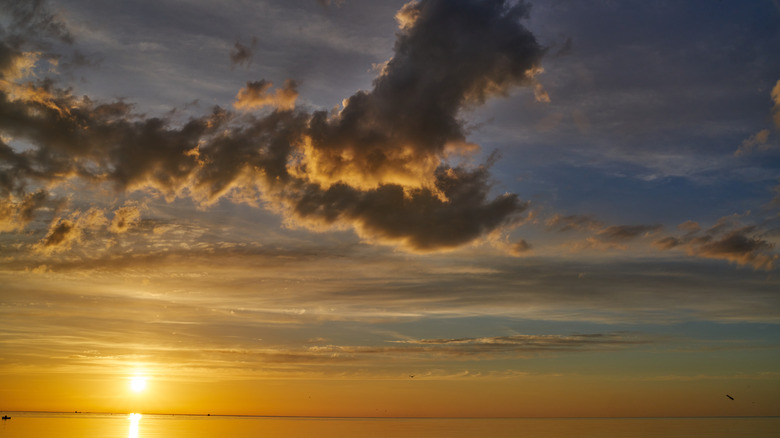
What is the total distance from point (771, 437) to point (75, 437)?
723 feet

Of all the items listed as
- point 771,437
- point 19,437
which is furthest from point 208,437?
point 771,437

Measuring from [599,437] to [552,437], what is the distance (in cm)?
2068

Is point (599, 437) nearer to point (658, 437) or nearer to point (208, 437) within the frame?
point (658, 437)

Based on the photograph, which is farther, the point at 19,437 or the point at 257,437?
the point at 257,437

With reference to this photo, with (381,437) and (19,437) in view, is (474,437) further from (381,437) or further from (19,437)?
(19,437)

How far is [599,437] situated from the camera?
181m

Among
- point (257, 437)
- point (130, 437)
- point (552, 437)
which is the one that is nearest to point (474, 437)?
point (552, 437)

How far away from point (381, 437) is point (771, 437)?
127m

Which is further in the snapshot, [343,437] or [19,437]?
[343,437]

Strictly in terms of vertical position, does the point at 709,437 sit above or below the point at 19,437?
below

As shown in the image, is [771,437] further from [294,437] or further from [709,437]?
[294,437]

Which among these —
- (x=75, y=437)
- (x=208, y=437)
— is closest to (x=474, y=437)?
(x=208, y=437)

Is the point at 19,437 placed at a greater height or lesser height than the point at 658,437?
greater

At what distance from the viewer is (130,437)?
17812 cm
